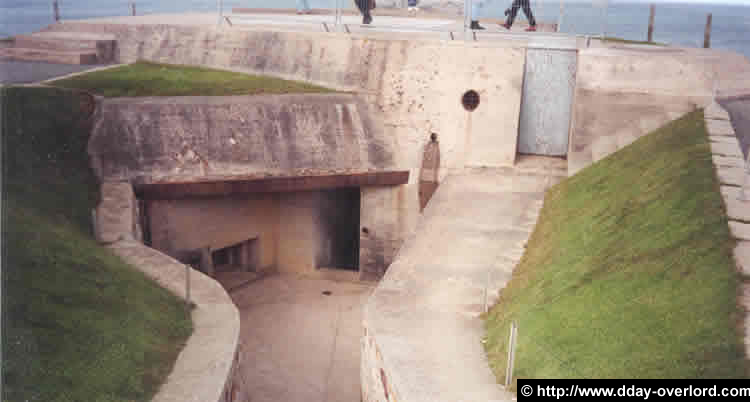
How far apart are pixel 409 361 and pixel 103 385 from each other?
9.84 feet

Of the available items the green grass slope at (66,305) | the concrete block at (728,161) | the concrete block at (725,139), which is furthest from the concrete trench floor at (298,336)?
the concrete block at (725,139)

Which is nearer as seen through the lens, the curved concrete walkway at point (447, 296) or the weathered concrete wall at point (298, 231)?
the curved concrete walkway at point (447, 296)

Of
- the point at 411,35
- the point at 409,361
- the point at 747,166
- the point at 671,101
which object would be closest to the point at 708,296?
the point at 747,166

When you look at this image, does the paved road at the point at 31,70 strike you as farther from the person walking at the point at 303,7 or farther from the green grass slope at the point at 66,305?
the person walking at the point at 303,7

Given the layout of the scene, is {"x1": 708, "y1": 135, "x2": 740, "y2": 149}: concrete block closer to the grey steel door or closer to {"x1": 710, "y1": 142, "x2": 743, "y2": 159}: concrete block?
Result: {"x1": 710, "y1": 142, "x2": 743, "y2": 159}: concrete block

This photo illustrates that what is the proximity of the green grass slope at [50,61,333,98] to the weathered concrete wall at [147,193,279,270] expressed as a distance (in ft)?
7.51

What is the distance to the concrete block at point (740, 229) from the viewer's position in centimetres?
643

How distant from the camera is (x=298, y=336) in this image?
13.7 m

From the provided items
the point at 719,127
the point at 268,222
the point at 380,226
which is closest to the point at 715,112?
the point at 719,127

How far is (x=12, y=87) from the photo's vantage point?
1335 centimetres

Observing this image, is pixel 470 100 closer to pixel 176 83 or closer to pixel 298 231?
pixel 298 231

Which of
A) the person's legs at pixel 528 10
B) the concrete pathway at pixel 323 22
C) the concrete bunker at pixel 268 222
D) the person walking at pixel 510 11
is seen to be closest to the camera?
the concrete bunker at pixel 268 222

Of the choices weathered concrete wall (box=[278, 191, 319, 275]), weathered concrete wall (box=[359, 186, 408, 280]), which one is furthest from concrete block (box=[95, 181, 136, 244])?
weathered concrete wall (box=[359, 186, 408, 280])

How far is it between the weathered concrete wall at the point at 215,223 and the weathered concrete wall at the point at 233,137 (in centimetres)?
96
